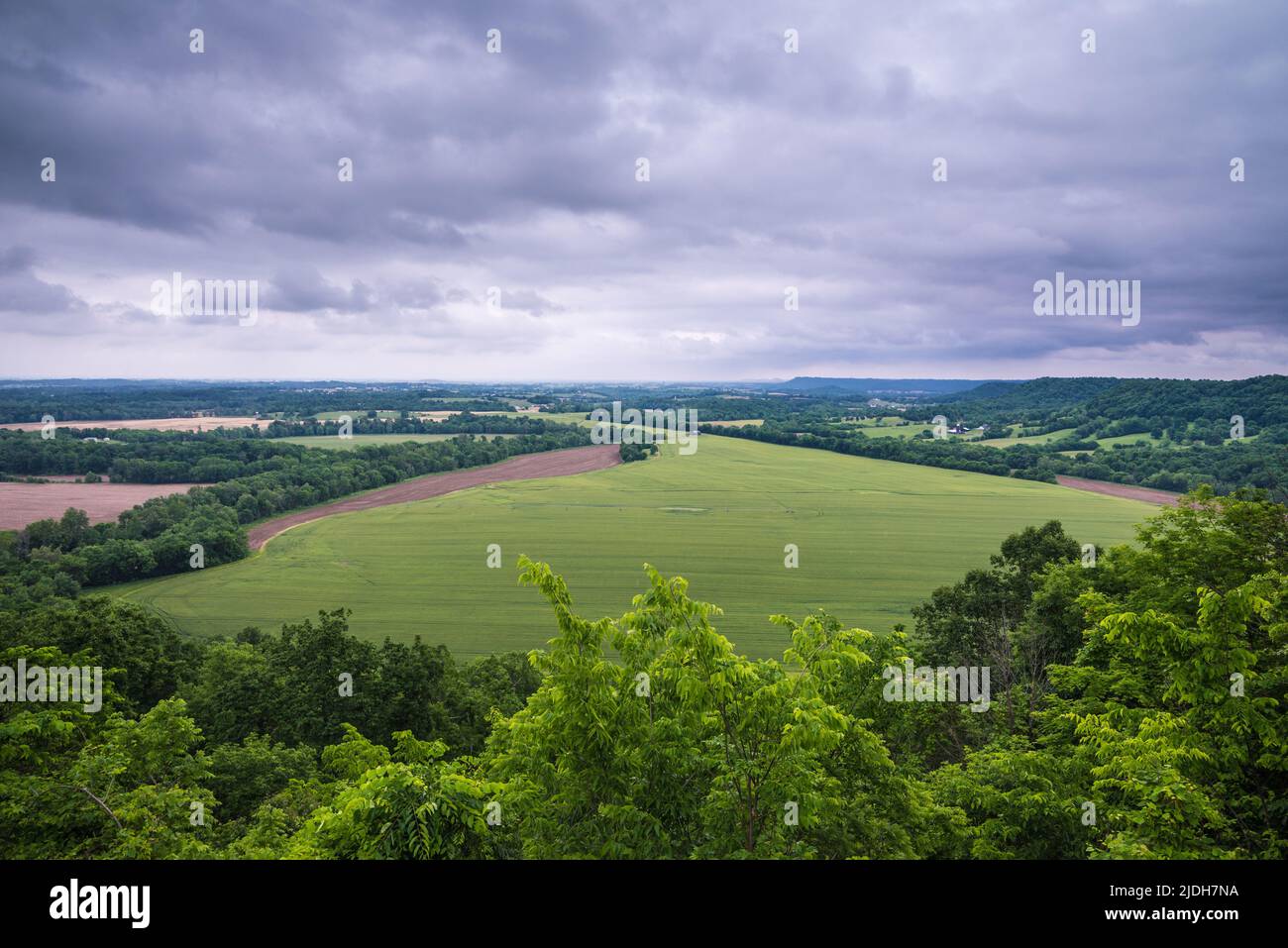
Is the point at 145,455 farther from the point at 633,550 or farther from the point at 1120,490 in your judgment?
the point at 1120,490

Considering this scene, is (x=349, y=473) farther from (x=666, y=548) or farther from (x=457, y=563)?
(x=666, y=548)

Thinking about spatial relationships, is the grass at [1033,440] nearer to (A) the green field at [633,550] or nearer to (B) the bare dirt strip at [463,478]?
(A) the green field at [633,550]

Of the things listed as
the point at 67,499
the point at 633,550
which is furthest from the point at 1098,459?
the point at 67,499

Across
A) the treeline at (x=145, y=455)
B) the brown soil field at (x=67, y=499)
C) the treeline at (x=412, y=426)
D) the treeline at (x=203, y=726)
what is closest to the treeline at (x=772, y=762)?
the treeline at (x=203, y=726)

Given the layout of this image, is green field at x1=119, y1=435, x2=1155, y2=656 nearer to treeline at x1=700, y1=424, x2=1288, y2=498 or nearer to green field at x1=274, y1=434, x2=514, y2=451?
treeline at x1=700, y1=424, x2=1288, y2=498
